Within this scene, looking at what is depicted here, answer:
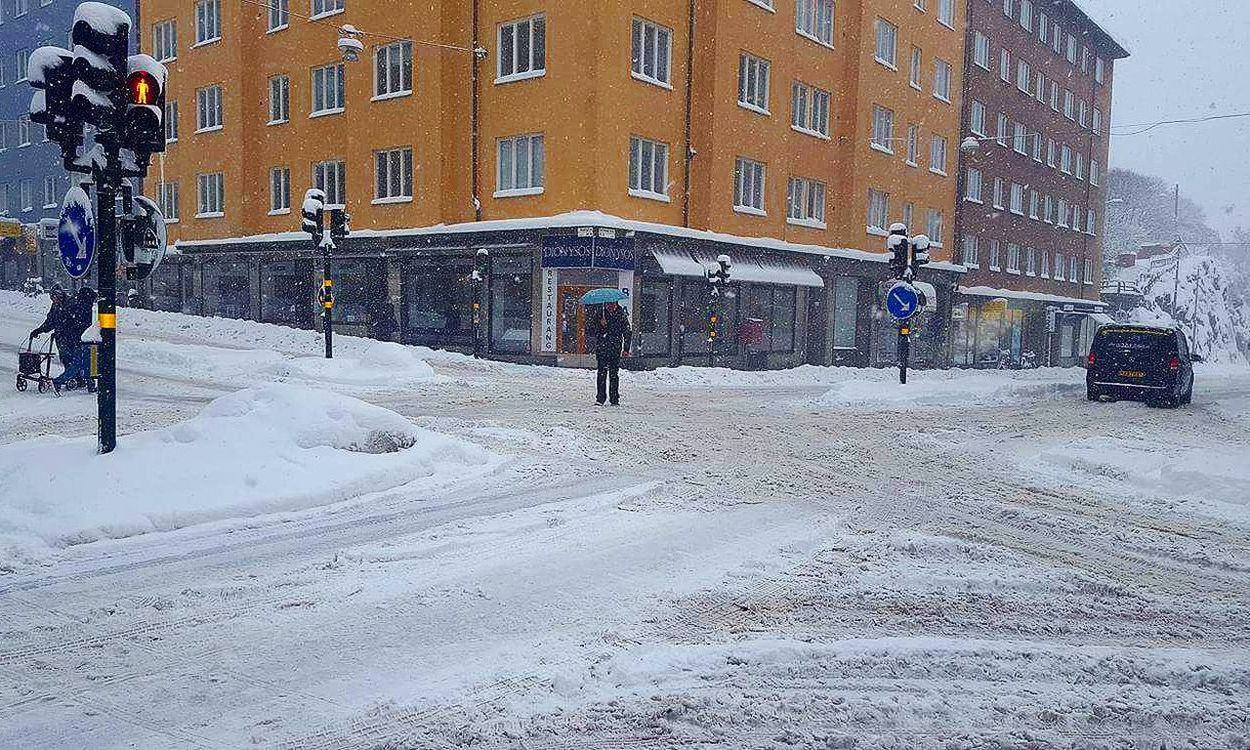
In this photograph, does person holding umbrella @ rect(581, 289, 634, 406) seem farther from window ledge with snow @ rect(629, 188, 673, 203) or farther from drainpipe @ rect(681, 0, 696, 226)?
drainpipe @ rect(681, 0, 696, 226)

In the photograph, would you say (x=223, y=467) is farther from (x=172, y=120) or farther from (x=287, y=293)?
(x=172, y=120)

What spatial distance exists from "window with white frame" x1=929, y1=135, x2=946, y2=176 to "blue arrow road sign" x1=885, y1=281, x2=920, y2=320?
22196 millimetres

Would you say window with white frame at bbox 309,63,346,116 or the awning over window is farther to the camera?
window with white frame at bbox 309,63,346,116

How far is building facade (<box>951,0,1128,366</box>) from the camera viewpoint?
41062 millimetres

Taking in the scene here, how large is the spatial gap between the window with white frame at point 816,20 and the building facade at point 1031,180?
940 centimetres

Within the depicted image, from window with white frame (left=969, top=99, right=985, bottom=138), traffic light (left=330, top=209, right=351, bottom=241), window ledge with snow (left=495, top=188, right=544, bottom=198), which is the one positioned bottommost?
traffic light (left=330, top=209, right=351, bottom=241)

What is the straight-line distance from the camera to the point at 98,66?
6598mm

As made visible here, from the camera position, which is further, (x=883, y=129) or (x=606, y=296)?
(x=883, y=129)

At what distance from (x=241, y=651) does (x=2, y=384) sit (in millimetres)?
13781

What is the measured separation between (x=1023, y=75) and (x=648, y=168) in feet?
97.5

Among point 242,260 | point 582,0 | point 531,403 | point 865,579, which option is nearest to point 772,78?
point 582,0

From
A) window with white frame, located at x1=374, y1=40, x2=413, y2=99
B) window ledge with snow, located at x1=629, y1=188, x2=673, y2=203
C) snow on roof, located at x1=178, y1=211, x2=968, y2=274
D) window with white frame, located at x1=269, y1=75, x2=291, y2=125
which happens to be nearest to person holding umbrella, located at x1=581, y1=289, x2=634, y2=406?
snow on roof, located at x1=178, y1=211, x2=968, y2=274

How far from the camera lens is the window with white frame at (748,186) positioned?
27.0 m

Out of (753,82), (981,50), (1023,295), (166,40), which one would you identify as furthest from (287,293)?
(1023,295)
